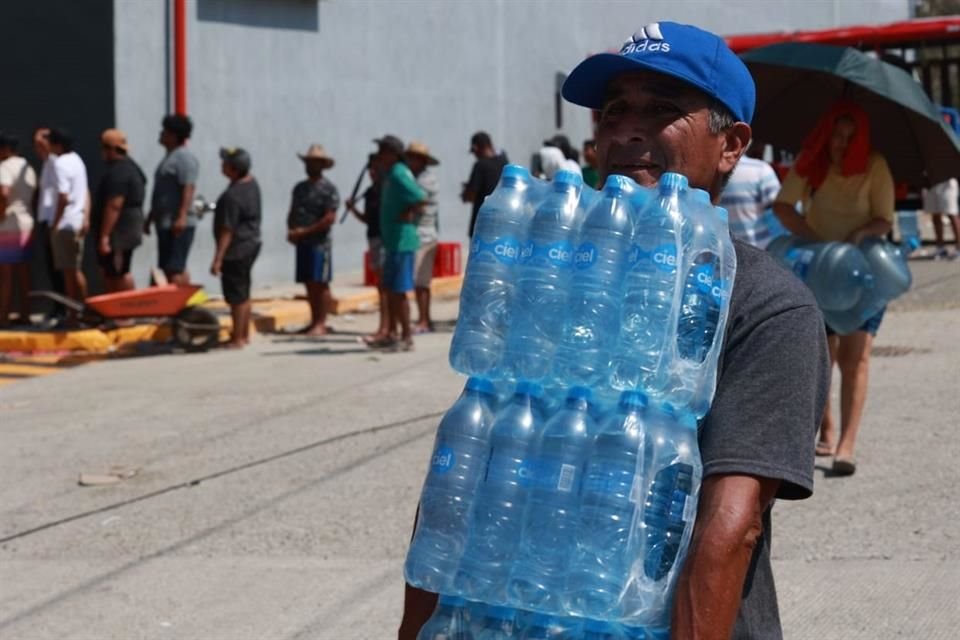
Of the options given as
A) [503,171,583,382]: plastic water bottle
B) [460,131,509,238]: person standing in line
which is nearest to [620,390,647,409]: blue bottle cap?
[503,171,583,382]: plastic water bottle

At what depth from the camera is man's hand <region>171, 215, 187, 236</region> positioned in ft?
48.5

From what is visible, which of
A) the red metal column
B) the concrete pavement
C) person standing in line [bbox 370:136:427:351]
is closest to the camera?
the concrete pavement

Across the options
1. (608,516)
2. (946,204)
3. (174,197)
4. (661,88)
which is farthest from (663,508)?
(946,204)

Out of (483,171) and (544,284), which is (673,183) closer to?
(544,284)

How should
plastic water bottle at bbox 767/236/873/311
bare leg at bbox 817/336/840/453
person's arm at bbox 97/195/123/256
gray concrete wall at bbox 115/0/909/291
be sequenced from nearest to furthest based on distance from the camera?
plastic water bottle at bbox 767/236/873/311, bare leg at bbox 817/336/840/453, person's arm at bbox 97/195/123/256, gray concrete wall at bbox 115/0/909/291

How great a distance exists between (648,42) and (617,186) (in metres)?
0.32

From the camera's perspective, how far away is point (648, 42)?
252 centimetres

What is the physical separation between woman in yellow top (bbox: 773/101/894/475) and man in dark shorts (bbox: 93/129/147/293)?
26.0 ft

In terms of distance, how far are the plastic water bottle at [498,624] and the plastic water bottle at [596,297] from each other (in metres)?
0.34

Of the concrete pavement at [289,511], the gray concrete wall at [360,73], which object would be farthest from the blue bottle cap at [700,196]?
the gray concrete wall at [360,73]

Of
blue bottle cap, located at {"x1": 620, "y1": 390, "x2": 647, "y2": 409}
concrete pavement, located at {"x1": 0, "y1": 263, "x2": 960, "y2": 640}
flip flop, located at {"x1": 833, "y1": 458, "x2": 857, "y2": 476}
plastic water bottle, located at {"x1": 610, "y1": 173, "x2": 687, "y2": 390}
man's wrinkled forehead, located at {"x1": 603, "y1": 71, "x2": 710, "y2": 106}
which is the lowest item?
concrete pavement, located at {"x1": 0, "y1": 263, "x2": 960, "y2": 640}

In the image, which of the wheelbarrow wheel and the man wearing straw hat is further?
the man wearing straw hat

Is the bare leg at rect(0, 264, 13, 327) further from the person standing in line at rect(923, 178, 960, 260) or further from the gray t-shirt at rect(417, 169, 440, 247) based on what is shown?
the person standing in line at rect(923, 178, 960, 260)

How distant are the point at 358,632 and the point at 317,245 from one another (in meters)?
9.54
